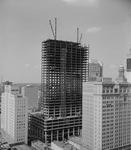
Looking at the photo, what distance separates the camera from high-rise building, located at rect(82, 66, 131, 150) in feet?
16.6

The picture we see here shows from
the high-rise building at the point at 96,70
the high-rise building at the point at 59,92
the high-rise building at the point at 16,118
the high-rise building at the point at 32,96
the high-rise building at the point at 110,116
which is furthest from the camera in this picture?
the high-rise building at the point at 32,96

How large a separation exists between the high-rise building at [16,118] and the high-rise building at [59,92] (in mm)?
853

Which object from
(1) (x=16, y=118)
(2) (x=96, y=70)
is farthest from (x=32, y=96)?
(2) (x=96, y=70)

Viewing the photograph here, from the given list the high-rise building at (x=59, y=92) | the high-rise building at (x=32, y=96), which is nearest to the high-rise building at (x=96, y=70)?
the high-rise building at (x=59, y=92)

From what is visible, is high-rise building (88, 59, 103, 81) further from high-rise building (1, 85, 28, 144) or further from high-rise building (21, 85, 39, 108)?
high-rise building (21, 85, 39, 108)

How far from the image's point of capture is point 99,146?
5.05 m

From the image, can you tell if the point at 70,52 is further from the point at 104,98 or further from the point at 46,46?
the point at 104,98

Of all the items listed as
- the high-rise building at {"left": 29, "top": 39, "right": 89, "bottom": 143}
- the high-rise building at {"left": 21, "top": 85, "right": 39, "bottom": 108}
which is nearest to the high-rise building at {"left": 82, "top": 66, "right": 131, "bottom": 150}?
the high-rise building at {"left": 29, "top": 39, "right": 89, "bottom": 143}

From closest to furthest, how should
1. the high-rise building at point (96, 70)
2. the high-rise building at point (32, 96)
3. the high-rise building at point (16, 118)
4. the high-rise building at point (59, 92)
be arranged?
the high-rise building at point (96, 70) → the high-rise building at point (16, 118) → the high-rise building at point (59, 92) → the high-rise building at point (32, 96)

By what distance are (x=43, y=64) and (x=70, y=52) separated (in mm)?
1185

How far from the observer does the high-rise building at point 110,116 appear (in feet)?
16.6

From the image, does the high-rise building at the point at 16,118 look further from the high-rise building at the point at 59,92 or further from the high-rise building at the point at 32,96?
the high-rise building at the point at 32,96

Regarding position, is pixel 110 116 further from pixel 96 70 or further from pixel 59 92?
pixel 59 92

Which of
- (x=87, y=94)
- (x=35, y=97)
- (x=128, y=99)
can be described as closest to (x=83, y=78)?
(x=87, y=94)
